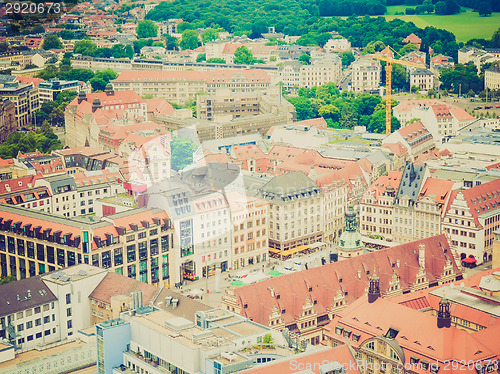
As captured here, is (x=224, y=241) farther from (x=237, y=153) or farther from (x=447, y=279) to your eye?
(x=237, y=153)

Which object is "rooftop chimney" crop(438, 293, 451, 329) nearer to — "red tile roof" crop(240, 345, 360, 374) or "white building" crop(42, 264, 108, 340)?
Result: "red tile roof" crop(240, 345, 360, 374)

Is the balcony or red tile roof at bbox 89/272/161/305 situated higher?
the balcony

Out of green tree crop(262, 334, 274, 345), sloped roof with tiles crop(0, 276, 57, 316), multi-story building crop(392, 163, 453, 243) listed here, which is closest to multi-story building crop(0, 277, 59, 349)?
sloped roof with tiles crop(0, 276, 57, 316)

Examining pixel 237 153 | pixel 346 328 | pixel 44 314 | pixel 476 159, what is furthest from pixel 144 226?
pixel 476 159

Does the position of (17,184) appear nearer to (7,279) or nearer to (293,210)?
(7,279)

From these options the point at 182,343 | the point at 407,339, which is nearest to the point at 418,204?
the point at 407,339

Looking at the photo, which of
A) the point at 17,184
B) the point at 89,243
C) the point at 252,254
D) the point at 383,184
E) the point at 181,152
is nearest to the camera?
the point at 89,243
